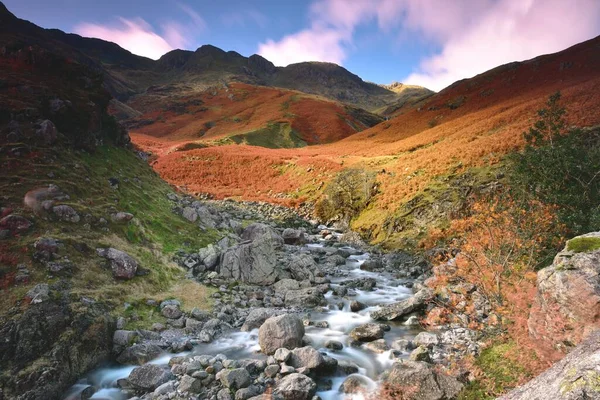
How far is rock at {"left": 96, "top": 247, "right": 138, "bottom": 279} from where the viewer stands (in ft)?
53.9

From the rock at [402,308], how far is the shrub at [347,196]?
61.4 ft

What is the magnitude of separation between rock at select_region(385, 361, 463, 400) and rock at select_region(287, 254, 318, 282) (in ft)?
35.4

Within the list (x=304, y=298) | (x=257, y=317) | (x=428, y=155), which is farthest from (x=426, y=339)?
(x=428, y=155)

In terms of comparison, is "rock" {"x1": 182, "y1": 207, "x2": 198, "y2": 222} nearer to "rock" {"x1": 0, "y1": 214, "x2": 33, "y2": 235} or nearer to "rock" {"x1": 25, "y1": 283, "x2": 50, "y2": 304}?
"rock" {"x1": 0, "y1": 214, "x2": 33, "y2": 235}

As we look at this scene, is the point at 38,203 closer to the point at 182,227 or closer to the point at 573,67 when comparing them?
the point at 182,227

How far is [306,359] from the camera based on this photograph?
1252 cm

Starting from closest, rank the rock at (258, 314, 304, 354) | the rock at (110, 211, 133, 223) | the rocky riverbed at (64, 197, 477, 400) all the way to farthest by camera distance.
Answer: the rocky riverbed at (64, 197, 477, 400) < the rock at (258, 314, 304, 354) < the rock at (110, 211, 133, 223)

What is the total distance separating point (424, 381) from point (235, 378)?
20.6 feet

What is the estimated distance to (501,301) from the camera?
45.4ft

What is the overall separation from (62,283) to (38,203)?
5.43 metres

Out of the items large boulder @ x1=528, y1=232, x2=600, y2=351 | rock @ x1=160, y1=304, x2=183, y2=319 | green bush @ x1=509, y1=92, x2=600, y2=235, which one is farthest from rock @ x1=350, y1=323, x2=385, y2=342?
green bush @ x1=509, y1=92, x2=600, y2=235

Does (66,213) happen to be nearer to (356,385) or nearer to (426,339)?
(356,385)

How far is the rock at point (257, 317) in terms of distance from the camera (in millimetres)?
15651

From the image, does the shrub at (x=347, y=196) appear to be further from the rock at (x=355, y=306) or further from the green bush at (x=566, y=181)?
the rock at (x=355, y=306)
